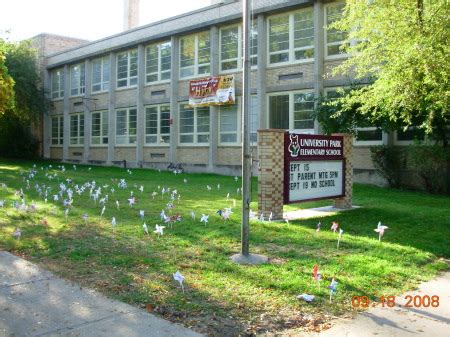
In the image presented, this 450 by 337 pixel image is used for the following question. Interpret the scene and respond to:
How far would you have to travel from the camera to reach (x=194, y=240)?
770cm

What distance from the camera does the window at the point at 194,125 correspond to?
26.0m

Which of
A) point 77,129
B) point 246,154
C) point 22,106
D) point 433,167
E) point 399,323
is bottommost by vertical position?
point 399,323

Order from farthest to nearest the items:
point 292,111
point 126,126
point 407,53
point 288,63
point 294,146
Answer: point 126,126 → point 288,63 → point 292,111 → point 294,146 → point 407,53

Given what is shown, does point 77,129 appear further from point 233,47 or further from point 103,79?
point 233,47

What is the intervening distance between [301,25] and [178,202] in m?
12.8

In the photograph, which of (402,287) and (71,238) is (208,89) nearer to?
(71,238)

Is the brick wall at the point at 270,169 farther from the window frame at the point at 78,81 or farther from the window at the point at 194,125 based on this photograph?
the window frame at the point at 78,81

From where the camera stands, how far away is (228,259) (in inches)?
259

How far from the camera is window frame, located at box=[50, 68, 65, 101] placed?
37819mm

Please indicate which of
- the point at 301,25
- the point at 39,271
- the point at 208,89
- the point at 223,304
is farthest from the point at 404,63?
the point at 208,89

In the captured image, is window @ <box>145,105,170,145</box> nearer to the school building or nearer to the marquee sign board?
the school building

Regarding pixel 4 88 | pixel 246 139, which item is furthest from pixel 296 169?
pixel 4 88

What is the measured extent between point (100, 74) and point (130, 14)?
6.57 metres

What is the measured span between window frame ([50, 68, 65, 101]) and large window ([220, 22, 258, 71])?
57.1ft
